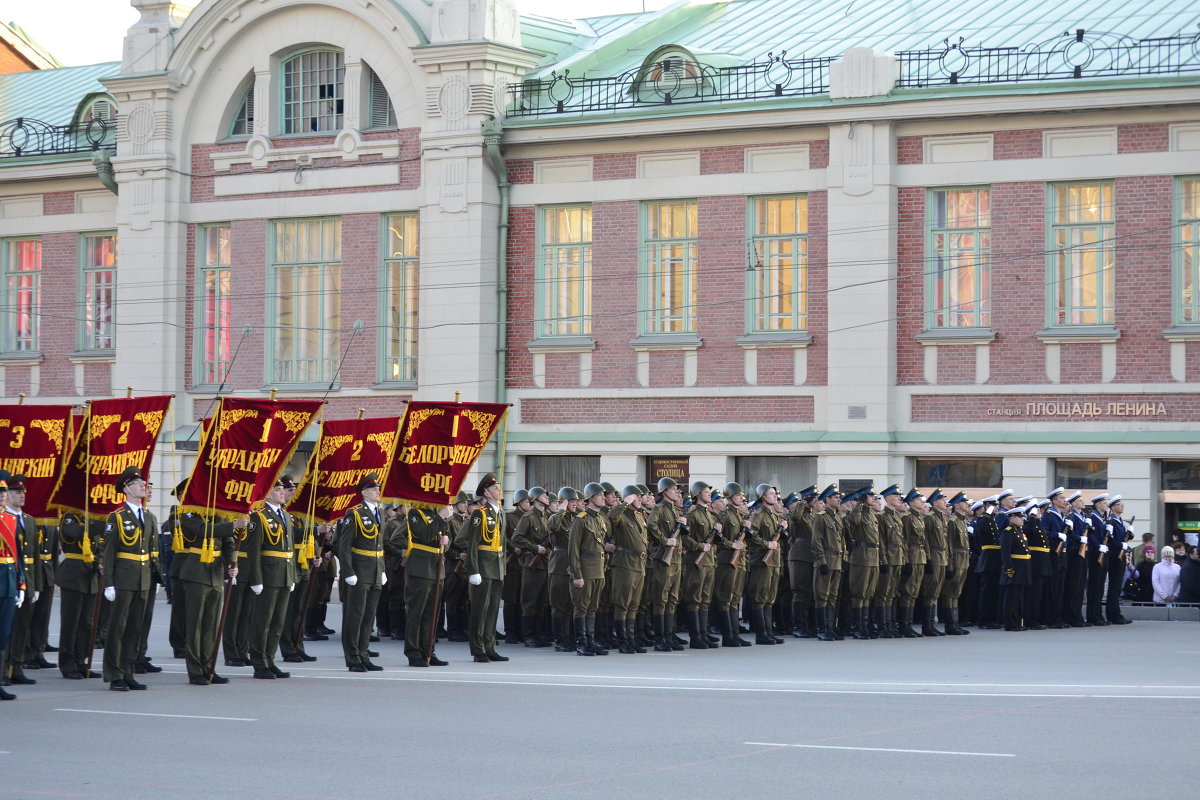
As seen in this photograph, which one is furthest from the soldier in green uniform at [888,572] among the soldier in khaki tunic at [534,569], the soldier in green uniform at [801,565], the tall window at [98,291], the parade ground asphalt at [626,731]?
the tall window at [98,291]

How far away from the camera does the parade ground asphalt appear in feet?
32.2

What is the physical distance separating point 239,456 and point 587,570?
4097 mm

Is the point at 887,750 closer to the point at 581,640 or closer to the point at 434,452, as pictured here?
the point at 434,452

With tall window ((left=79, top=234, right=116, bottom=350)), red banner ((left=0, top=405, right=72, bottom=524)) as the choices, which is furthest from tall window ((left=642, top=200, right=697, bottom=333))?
red banner ((left=0, top=405, right=72, bottom=524))

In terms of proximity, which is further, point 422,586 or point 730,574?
point 730,574

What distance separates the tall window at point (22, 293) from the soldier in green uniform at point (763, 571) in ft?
63.8

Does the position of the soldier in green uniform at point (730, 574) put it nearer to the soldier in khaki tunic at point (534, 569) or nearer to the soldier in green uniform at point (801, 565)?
the soldier in green uniform at point (801, 565)

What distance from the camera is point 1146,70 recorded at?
2628cm

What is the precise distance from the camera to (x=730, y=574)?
782 inches

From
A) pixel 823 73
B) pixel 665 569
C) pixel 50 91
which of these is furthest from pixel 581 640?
pixel 50 91

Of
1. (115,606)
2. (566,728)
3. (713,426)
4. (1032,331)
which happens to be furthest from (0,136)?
(566,728)

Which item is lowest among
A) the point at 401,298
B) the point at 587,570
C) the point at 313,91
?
the point at 587,570

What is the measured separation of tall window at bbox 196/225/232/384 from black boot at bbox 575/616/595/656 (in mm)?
15903

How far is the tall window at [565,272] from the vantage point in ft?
99.0
